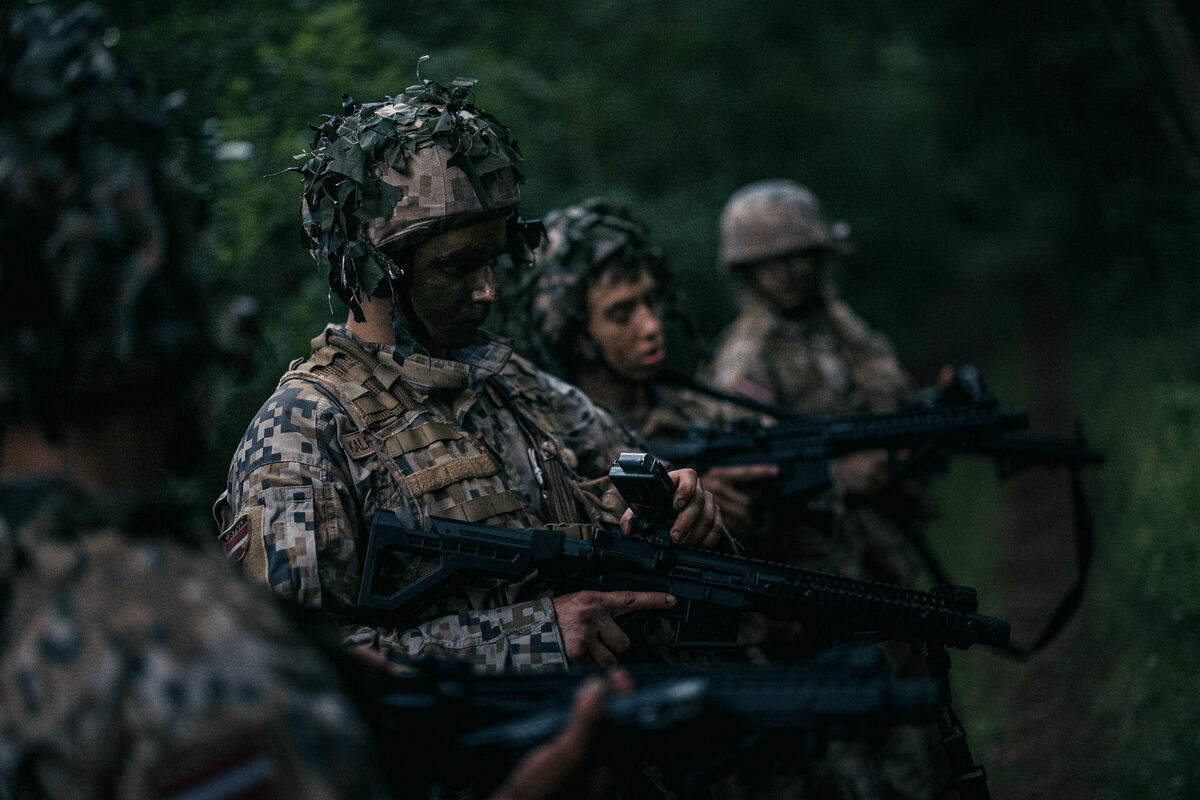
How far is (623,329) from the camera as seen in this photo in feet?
16.0

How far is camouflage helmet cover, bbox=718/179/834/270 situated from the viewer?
21.2ft

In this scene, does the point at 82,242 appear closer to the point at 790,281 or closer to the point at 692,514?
the point at 692,514

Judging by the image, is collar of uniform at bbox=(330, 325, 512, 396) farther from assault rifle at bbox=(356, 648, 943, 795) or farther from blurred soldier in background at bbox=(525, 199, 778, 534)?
blurred soldier in background at bbox=(525, 199, 778, 534)

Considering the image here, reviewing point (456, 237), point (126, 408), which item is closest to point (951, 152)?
point (456, 237)

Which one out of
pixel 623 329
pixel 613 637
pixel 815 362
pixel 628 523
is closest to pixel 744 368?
pixel 815 362

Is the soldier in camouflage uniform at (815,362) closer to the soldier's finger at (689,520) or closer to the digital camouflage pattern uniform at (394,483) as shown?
the soldier's finger at (689,520)

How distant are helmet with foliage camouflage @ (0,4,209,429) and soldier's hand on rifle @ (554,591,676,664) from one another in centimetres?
127

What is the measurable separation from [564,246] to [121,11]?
119 inches

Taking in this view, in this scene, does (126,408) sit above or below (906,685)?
above

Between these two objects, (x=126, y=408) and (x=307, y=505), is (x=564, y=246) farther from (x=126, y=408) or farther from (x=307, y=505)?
(x=126, y=408)

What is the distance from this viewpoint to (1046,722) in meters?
6.80

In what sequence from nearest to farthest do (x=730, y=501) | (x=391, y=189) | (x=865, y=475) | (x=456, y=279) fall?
1. (x=391, y=189)
2. (x=456, y=279)
3. (x=730, y=501)
4. (x=865, y=475)

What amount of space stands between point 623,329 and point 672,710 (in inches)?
123

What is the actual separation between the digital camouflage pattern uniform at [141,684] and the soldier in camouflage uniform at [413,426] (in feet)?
2.96
